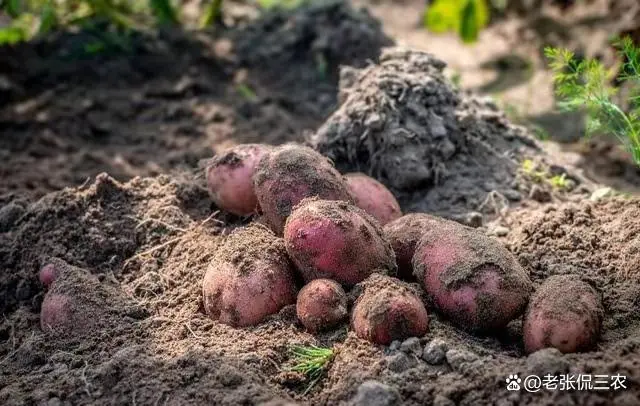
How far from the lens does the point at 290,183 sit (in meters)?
2.79

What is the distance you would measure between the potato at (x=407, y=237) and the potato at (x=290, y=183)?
0.73ft

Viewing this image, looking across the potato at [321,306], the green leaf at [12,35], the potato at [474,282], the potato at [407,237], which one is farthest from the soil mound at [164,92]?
the potato at [474,282]

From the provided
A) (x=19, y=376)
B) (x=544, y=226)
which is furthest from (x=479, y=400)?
(x=19, y=376)

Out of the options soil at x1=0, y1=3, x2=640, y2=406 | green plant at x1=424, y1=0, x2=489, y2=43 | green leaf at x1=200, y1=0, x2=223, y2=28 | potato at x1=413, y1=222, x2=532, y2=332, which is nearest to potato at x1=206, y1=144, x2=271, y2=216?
Result: soil at x1=0, y1=3, x2=640, y2=406

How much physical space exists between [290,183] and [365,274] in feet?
1.48

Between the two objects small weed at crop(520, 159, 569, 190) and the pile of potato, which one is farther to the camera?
small weed at crop(520, 159, 569, 190)

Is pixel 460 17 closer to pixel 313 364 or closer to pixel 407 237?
pixel 407 237

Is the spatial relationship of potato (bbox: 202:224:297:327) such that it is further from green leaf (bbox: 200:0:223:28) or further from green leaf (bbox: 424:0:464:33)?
green leaf (bbox: 424:0:464:33)

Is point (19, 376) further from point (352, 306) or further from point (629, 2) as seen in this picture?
point (629, 2)

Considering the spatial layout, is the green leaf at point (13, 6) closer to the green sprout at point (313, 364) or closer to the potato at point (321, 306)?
the potato at point (321, 306)

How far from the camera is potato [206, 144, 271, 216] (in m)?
3.08

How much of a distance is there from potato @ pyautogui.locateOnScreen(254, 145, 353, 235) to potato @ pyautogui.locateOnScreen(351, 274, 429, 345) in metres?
0.49

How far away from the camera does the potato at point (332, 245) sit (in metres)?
2.55

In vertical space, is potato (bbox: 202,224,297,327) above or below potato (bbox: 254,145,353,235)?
below
